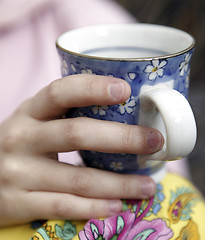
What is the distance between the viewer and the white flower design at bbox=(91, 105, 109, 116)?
0.36 m

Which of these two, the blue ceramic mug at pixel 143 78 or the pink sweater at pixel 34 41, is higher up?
the blue ceramic mug at pixel 143 78

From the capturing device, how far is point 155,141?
1.13 feet

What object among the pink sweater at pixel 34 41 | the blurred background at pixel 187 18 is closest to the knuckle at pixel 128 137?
the pink sweater at pixel 34 41

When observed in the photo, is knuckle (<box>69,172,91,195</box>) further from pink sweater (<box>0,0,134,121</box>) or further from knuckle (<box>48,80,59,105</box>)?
pink sweater (<box>0,0,134,121</box>)

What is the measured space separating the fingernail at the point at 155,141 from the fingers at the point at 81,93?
0.15 feet

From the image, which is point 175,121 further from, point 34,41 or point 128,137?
point 34,41

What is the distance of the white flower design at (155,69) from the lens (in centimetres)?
33

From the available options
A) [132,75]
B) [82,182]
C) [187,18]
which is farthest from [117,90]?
[187,18]

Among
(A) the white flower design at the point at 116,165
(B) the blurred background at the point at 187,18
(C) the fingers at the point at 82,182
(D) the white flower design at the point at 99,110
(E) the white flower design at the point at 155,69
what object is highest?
(E) the white flower design at the point at 155,69

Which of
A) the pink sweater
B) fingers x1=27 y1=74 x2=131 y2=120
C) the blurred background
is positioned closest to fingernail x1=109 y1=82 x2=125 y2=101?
fingers x1=27 y1=74 x2=131 y2=120

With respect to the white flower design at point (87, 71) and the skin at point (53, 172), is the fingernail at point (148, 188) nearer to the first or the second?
the skin at point (53, 172)

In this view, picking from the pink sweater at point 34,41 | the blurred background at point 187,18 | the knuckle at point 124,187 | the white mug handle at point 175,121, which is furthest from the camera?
the blurred background at point 187,18

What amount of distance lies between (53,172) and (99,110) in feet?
0.31

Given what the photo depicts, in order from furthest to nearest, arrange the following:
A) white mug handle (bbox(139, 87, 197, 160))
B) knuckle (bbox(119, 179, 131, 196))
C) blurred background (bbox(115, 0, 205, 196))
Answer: blurred background (bbox(115, 0, 205, 196))
knuckle (bbox(119, 179, 131, 196))
white mug handle (bbox(139, 87, 197, 160))
